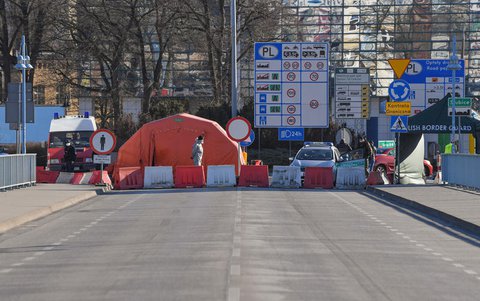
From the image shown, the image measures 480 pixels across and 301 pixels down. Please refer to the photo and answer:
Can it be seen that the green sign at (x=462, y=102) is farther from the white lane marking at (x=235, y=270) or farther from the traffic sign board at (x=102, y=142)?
the white lane marking at (x=235, y=270)

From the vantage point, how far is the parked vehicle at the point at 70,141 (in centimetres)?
4072

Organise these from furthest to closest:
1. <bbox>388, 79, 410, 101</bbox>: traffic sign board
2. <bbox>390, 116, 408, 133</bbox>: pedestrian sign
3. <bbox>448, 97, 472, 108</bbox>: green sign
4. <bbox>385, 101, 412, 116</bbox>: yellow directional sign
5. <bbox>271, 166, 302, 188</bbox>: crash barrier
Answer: <bbox>271, 166, 302, 188</bbox>: crash barrier
<bbox>388, 79, 410, 101</bbox>: traffic sign board
<bbox>390, 116, 408, 133</bbox>: pedestrian sign
<bbox>448, 97, 472, 108</bbox>: green sign
<bbox>385, 101, 412, 116</bbox>: yellow directional sign

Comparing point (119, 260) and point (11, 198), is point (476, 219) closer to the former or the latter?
point (119, 260)

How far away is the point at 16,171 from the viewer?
27922mm

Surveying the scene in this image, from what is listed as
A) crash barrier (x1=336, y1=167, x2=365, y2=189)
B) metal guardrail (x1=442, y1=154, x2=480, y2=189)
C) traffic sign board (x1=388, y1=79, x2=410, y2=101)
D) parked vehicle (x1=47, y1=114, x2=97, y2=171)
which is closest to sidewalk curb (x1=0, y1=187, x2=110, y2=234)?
crash barrier (x1=336, y1=167, x2=365, y2=189)

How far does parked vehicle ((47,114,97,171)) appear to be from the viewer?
40.7 m

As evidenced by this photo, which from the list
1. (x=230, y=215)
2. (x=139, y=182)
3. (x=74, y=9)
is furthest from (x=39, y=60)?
(x=230, y=215)

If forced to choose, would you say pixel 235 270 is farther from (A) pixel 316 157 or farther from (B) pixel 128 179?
(A) pixel 316 157

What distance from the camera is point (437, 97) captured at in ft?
144

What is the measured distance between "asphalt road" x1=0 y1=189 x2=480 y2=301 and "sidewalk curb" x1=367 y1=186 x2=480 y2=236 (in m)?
0.44

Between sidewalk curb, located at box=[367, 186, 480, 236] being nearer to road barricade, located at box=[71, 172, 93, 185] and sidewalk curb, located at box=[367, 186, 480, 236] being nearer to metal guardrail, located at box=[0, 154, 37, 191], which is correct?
road barricade, located at box=[71, 172, 93, 185]

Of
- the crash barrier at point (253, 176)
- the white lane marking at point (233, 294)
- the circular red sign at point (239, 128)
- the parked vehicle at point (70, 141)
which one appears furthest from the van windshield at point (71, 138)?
the white lane marking at point (233, 294)

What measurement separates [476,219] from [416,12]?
49.3m

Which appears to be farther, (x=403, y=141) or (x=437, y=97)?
(x=437, y=97)
